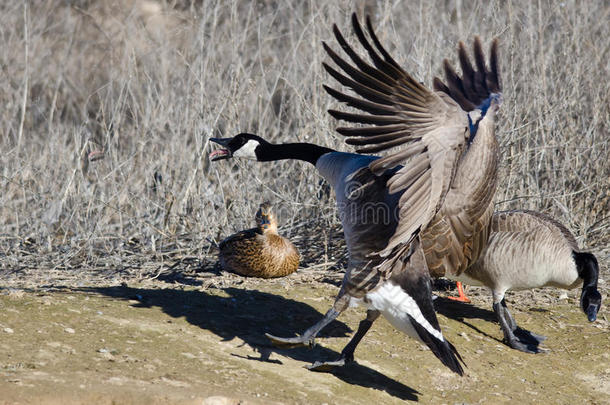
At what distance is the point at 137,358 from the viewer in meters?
Answer: 3.74

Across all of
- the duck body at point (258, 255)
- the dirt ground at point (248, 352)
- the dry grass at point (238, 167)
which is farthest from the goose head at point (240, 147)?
the dirt ground at point (248, 352)

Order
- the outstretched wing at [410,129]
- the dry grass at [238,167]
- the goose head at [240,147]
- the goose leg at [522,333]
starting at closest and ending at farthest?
1. the outstretched wing at [410,129]
2. the goose leg at [522,333]
3. the goose head at [240,147]
4. the dry grass at [238,167]

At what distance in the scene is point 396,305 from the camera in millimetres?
4094

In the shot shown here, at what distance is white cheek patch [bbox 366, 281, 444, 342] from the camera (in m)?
4.05

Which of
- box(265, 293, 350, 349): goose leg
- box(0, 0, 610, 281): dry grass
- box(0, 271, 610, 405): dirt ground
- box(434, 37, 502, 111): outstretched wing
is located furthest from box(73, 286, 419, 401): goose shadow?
box(434, 37, 502, 111): outstretched wing

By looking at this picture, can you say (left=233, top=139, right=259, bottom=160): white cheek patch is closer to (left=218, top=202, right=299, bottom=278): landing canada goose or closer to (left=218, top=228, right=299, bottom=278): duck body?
(left=218, top=202, right=299, bottom=278): landing canada goose

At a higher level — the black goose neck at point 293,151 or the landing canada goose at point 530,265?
the black goose neck at point 293,151

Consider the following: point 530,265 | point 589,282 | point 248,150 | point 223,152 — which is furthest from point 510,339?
point 223,152

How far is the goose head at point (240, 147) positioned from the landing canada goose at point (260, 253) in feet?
1.60

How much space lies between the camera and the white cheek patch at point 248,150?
215 inches

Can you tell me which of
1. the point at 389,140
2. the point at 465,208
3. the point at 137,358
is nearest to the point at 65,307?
the point at 137,358

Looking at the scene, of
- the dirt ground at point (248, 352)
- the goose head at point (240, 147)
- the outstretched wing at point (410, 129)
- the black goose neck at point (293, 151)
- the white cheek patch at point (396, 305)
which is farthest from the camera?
the goose head at point (240, 147)

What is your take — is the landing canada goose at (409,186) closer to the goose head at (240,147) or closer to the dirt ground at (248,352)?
the dirt ground at (248,352)

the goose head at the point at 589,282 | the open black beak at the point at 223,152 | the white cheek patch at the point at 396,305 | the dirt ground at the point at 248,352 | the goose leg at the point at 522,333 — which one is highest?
the open black beak at the point at 223,152
